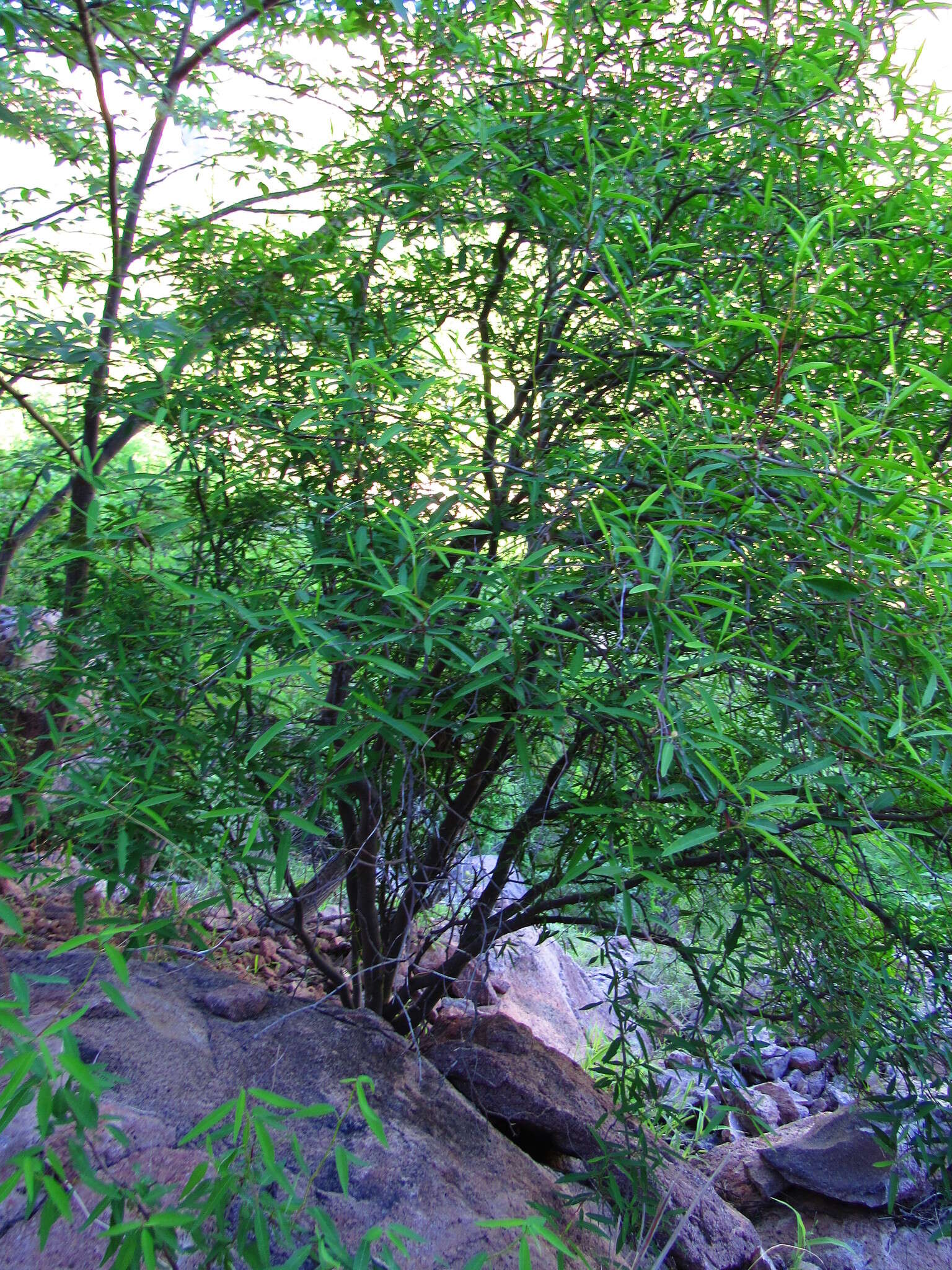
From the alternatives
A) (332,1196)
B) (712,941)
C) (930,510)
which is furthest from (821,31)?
(712,941)

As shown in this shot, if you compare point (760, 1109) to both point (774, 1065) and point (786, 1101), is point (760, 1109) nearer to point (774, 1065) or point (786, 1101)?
point (786, 1101)

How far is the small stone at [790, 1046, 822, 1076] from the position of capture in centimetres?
367

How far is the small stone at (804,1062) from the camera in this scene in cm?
367

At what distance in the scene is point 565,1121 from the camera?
7.02 feet

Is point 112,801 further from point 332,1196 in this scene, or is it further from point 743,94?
point 743,94

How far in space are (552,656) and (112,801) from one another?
71 cm

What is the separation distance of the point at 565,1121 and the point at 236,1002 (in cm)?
83

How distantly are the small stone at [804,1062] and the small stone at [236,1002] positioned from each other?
2.59 m

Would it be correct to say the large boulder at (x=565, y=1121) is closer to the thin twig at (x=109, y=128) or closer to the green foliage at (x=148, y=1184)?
the green foliage at (x=148, y=1184)

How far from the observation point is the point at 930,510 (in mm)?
1283

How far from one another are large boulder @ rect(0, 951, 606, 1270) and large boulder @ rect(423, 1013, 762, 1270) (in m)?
0.18

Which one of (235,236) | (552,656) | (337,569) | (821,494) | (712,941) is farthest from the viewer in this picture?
(712,941)

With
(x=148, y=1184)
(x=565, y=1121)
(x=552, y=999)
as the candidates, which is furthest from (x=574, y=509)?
(x=552, y=999)

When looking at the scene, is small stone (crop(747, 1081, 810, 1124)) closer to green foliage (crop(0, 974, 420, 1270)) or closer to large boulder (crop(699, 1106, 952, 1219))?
large boulder (crop(699, 1106, 952, 1219))
